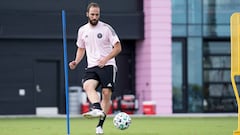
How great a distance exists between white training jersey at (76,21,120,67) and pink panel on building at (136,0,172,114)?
63.6 feet

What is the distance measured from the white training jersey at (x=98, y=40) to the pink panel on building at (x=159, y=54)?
63.6ft

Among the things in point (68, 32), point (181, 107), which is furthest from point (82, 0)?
point (181, 107)

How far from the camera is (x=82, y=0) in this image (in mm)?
32312

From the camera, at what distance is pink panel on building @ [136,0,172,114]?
3228 centimetres

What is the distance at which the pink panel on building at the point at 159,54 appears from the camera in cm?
3228

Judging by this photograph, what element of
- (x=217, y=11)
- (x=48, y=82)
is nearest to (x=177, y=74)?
(x=217, y=11)

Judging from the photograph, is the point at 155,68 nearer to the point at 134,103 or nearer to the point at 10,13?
the point at 134,103

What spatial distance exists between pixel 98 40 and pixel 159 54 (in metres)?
19.8

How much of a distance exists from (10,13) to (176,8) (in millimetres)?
6945

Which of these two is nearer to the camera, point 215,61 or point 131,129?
point 131,129

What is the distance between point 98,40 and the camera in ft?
42.0

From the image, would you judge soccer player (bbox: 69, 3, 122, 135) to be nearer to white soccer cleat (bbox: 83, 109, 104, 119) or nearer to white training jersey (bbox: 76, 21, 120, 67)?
white training jersey (bbox: 76, 21, 120, 67)

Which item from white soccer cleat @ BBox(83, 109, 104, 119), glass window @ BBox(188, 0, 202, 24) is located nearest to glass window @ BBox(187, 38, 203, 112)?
glass window @ BBox(188, 0, 202, 24)

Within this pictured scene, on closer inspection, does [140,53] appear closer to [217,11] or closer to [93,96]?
[217,11]
